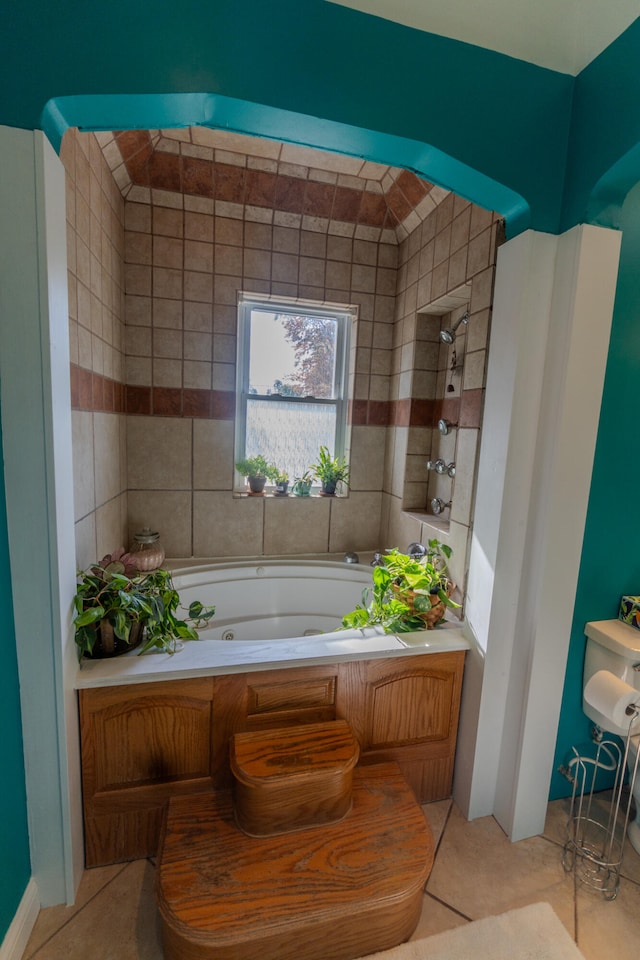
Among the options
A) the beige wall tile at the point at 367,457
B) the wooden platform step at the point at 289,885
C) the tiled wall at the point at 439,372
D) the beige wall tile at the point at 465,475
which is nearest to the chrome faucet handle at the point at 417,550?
the tiled wall at the point at 439,372

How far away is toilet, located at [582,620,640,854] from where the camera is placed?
1359mm

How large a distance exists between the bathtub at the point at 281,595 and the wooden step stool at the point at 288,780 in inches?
41.8

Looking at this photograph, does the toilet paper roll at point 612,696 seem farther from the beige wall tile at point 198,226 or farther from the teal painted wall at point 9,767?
the beige wall tile at point 198,226

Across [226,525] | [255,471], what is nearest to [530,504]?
[255,471]

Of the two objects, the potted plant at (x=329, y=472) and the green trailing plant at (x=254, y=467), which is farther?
the potted plant at (x=329, y=472)

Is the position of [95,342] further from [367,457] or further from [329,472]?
[367,457]

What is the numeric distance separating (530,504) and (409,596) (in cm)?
55

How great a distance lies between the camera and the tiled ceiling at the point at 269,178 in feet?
6.36

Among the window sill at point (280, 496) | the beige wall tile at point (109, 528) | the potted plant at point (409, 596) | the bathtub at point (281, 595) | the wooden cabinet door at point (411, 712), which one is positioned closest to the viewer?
the wooden cabinet door at point (411, 712)

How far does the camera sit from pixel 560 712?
1.52 meters

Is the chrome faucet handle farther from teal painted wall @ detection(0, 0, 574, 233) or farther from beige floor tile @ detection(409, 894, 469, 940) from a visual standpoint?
teal painted wall @ detection(0, 0, 574, 233)

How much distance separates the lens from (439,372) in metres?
2.35

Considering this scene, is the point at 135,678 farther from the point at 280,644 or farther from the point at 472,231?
the point at 472,231

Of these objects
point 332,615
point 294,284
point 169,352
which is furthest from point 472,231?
point 332,615
